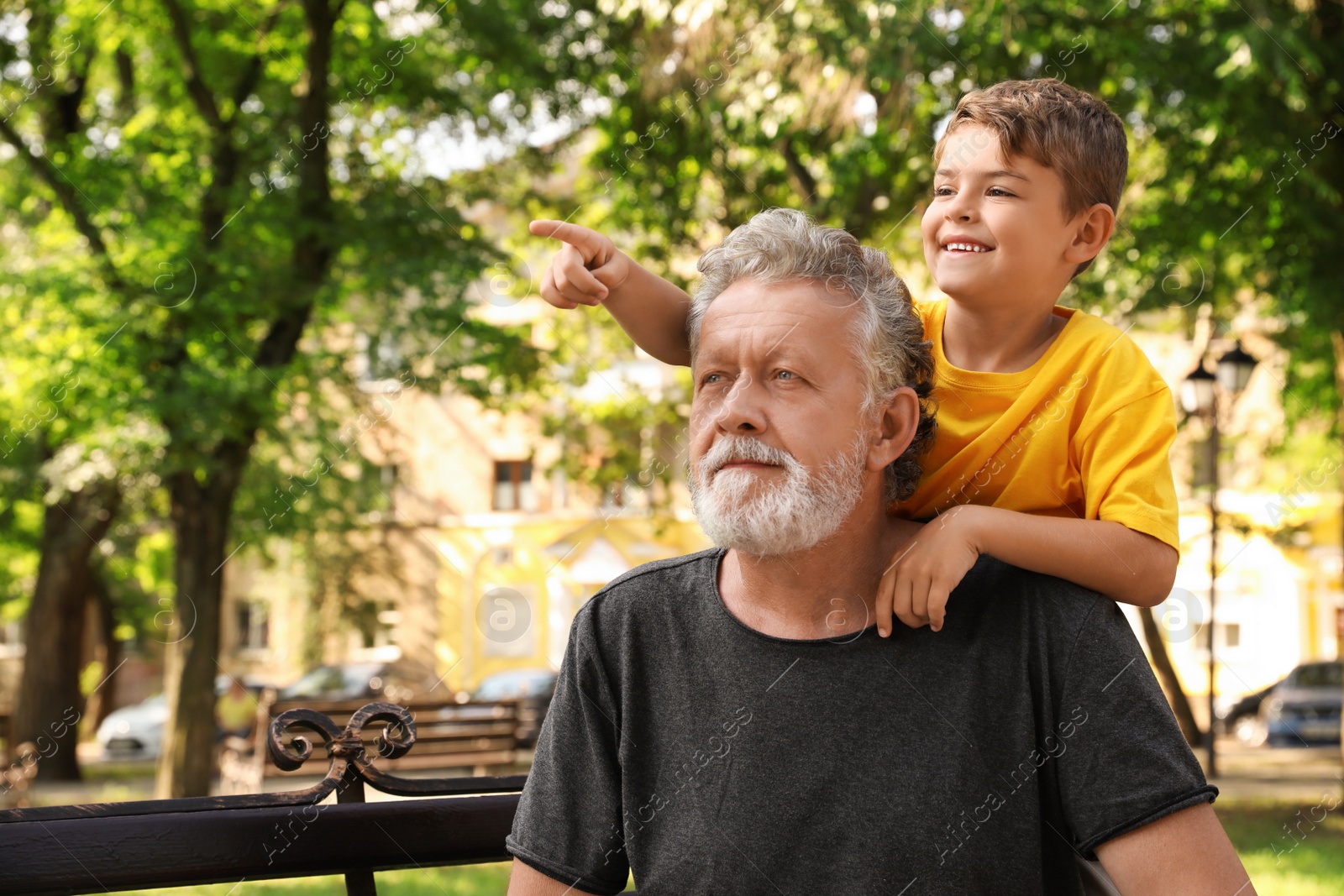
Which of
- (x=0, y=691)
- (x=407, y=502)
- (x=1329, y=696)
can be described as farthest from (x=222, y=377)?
(x=0, y=691)

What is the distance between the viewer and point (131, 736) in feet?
88.1

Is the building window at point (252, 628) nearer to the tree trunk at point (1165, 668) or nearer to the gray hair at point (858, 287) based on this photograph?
the tree trunk at point (1165, 668)

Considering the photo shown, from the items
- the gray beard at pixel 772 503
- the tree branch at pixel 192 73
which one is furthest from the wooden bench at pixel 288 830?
the tree branch at pixel 192 73

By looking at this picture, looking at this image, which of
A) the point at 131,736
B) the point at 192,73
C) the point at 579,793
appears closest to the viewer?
the point at 579,793

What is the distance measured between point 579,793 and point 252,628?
38323mm

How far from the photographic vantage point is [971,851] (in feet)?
6.55

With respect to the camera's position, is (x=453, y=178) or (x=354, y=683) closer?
(x=453, y=178)

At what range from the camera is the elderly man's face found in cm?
213

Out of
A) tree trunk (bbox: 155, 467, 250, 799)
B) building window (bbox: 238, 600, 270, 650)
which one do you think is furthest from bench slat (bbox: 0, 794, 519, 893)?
building window (bbox: 238, 600, 270, 650)

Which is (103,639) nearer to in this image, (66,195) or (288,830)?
(66,195)

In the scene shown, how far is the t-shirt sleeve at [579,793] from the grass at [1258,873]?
5055 mm

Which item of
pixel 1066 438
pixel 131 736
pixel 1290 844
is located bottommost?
pixel 1290 844

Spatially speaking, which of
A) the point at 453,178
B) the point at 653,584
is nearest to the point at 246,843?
the point at 653,584

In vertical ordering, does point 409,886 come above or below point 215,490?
below
